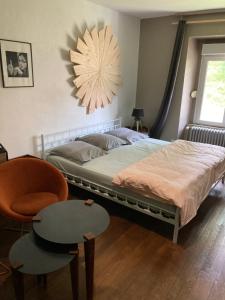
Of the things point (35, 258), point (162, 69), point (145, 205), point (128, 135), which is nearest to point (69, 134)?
point (128, 135)

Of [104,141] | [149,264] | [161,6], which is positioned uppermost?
[161,6]

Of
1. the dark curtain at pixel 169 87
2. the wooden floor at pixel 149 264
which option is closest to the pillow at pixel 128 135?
the dark curtain at pixel 169 87

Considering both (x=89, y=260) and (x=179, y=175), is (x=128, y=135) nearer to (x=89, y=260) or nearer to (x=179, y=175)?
(x=179, y=175)

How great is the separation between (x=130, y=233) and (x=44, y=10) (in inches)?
109

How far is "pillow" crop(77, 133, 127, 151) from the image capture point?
11.5 ft

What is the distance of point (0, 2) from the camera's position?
253cm

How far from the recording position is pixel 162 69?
178 inches

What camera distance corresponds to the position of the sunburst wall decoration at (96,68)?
3543mm

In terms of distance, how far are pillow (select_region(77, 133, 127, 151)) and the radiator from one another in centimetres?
158

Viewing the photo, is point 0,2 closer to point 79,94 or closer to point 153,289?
point 79,94

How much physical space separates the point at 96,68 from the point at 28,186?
218 centimetres

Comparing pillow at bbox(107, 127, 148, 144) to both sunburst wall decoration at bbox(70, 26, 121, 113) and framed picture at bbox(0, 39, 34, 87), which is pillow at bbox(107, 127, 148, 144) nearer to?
sunburst wall decoration at bbox(70, 26, 121, 113)

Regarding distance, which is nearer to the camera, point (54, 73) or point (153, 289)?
point (153, 289)

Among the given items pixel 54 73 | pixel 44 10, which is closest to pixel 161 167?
pixel 54 73
